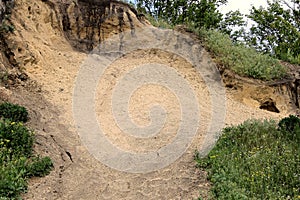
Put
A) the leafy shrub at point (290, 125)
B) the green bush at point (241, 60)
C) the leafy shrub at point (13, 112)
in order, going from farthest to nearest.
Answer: the green bush at point (241, 60)
the leafy shrub at point (290, 125)
the leafy shrub at point (13, 112)

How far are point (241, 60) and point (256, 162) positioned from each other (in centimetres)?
862

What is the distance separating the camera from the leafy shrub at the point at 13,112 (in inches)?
317

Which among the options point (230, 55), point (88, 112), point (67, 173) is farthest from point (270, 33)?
point (67, 173)

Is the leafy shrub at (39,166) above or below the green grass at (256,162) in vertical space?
below

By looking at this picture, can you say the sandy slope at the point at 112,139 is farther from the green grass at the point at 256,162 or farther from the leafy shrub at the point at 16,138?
the leafy shrub at the point at 16,138

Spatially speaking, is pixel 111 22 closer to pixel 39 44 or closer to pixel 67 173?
pixel 39 44

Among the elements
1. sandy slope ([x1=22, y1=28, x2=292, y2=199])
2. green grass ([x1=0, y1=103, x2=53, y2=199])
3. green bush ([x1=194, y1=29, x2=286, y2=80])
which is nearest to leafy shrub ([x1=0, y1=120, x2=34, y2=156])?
green grass ([x1=0, y1=103, x2=53, y2=199])

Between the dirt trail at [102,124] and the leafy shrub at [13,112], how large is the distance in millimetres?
360

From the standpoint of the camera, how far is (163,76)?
12.9 metres

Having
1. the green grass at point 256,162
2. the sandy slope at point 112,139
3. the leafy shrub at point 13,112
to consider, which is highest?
the leafy shrub at point 13,112

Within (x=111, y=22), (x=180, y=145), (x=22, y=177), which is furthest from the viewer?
(x=111, y=22)

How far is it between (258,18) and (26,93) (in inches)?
538

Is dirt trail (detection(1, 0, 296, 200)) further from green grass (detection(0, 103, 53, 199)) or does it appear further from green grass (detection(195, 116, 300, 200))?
green grass (detection(195, 116, 300, 200))

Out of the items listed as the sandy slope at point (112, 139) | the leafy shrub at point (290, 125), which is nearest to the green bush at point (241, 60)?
the sandy slope at point (112, 139)
